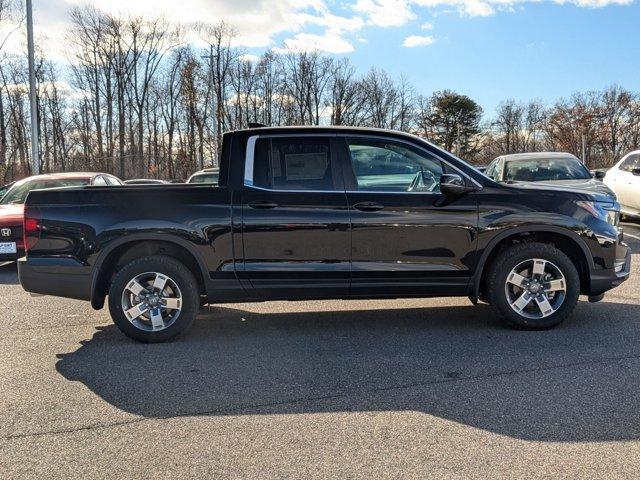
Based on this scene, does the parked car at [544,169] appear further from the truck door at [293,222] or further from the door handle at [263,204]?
the door handle at [263,204]

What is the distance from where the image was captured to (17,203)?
10.2m

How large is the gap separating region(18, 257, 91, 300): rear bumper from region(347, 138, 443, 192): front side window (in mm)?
2648

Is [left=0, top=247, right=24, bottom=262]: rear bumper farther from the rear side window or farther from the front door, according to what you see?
the front door

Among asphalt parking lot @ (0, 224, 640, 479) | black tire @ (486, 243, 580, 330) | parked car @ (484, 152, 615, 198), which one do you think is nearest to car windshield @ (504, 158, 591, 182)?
parked car @ (484, 152, 615, 198)

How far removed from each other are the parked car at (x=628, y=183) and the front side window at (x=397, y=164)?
28.0 feet

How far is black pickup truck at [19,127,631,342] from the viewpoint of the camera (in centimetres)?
506

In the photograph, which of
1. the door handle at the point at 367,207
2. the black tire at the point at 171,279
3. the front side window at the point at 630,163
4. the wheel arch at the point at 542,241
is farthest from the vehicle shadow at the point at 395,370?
the front side window at the point at 630,163

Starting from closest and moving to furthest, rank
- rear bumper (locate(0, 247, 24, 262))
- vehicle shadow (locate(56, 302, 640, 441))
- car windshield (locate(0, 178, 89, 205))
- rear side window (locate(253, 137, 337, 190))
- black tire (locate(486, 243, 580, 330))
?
vehicle shadow (locate(56, 302, 640, 441))
rear side window (locate(253, 137, 337, 190))
black tire (locate(486, 243, 580, 330))
rear bumper (locate(0, 247, 24, 262))
car windshield (locate(0, 178, 89, 205))

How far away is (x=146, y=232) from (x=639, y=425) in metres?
4.00

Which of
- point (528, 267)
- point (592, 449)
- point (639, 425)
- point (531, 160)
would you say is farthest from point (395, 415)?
point (531, 160)

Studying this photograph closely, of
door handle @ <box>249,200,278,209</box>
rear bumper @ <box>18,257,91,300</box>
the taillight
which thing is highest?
door handle @ <box>249,200,278,209</box>

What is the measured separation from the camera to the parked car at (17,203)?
9078 mm

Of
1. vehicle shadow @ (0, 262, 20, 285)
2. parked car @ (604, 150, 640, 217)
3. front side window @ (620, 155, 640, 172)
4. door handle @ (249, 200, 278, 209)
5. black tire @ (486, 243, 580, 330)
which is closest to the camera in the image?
door handle @ (249, 200, 278, 209)

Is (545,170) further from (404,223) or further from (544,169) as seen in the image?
(404,223)
